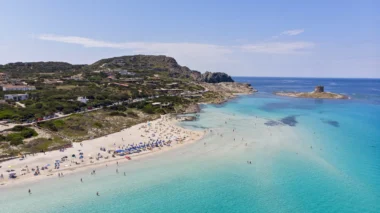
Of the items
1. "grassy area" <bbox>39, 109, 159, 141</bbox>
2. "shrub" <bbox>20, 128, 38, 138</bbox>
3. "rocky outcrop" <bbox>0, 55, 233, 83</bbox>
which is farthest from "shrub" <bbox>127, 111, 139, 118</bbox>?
"rocky outcrop" <bbox>0, 55, 233, 83</bbox>

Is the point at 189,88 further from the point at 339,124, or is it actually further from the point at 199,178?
the point at 199,178

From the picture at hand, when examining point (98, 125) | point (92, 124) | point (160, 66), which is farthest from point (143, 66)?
point (98, 125)

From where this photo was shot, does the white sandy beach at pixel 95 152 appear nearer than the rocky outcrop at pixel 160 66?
Yes

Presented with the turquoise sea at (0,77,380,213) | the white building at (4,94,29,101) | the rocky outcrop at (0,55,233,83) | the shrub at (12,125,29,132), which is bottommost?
the turquoise sea at (0,77,380,213)

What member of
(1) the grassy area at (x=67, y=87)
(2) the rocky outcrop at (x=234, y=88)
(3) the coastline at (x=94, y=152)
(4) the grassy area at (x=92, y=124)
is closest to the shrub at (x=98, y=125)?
(4) the grassy area at (x=92, y=124)

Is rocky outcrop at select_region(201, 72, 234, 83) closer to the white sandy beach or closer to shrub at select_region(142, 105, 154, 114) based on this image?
shrub at select_region(142, 105, 154, 114)

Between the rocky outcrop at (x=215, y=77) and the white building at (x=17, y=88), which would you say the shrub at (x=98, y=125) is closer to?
the white building at (x=17, y=88)

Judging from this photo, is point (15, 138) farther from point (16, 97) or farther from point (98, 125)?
point (16, 97)

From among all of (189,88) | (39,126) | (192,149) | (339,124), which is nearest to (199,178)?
(192,149)
